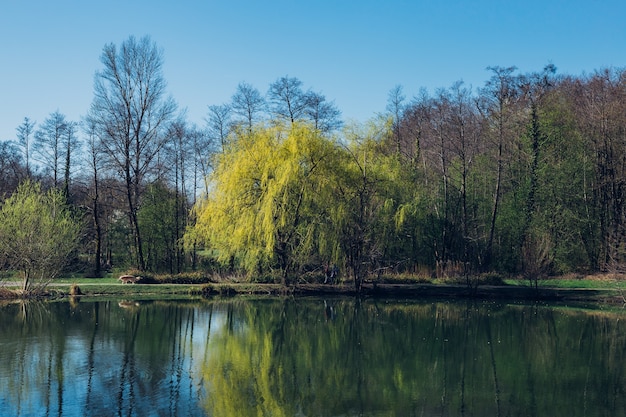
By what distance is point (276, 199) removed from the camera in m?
30.7

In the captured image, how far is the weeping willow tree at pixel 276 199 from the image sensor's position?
30609 millimetres

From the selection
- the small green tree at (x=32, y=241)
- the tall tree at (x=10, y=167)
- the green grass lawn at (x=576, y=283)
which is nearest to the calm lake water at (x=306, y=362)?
the small green tree at (x=32, y=241)

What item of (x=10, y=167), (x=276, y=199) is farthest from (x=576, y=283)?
(x=10, y=167)

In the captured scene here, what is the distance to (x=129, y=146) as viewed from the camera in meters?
38.6

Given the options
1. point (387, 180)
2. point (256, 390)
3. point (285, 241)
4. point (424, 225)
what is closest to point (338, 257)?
point (285, 241)

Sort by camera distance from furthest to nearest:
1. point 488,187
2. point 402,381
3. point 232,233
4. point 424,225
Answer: point 488,187
point 424,225
point 232,233
point 402,381

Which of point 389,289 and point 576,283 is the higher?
point 576,283

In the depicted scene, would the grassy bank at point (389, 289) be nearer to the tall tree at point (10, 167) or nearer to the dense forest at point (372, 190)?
the dense forest at point (372, 190)

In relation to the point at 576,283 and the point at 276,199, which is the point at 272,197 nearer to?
the point at 276,199

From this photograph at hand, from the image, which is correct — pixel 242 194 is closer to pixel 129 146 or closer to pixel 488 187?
pixel 129 146

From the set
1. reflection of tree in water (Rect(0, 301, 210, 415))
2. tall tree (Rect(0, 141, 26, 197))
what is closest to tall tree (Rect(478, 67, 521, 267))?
reflection of tree in water (Rect(0, 301, 210, 415))

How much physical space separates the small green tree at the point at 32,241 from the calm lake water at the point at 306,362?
310 centimetres

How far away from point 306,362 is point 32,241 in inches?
728

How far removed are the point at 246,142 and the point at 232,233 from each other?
16.6 ft
